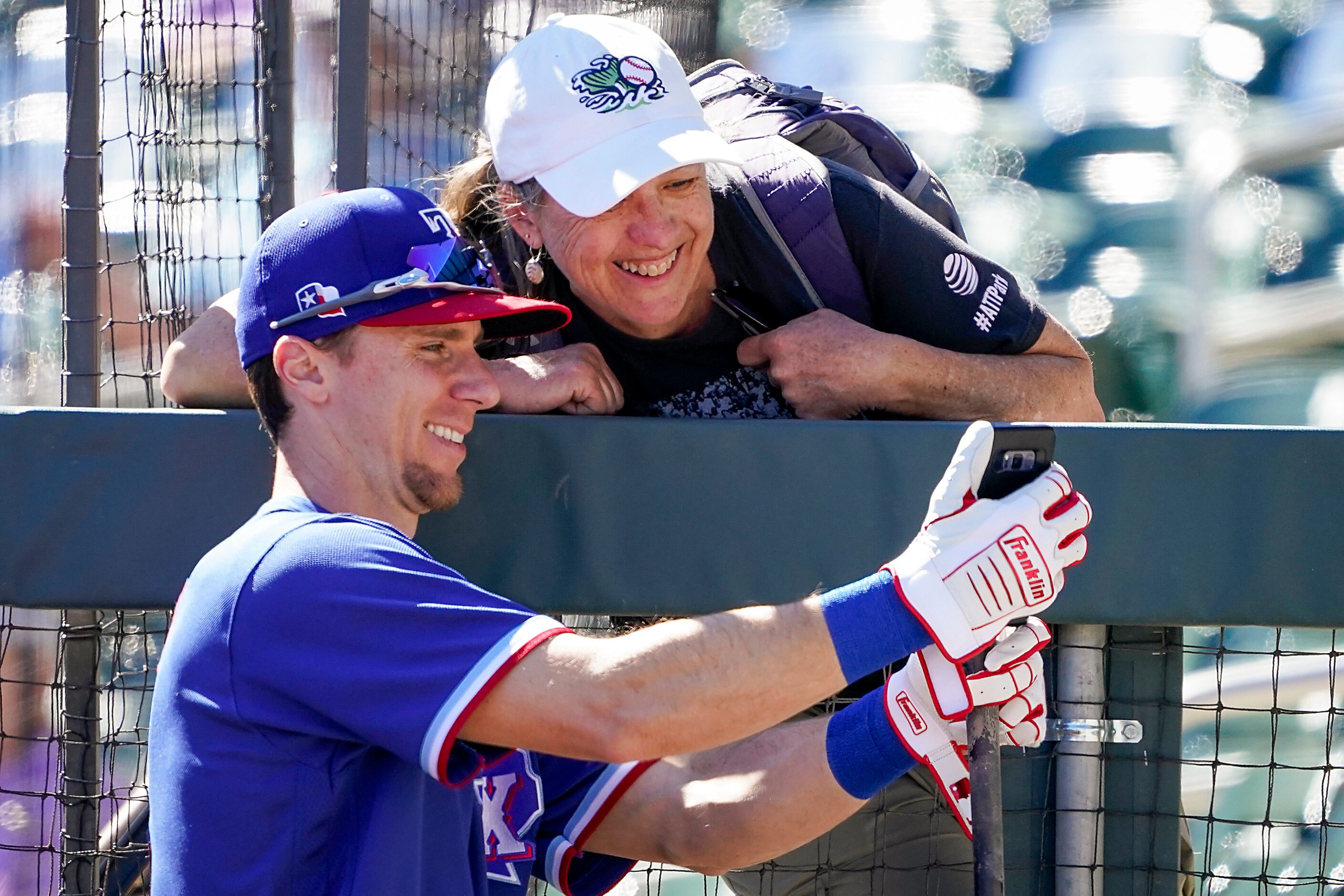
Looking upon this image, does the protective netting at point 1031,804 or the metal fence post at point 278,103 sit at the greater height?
the metal fence post at point 278,103

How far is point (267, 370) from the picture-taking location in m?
1.74

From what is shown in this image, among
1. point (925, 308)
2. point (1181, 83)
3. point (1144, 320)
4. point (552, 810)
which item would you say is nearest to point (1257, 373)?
point (1144, 320)

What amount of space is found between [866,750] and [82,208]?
172 centimetres

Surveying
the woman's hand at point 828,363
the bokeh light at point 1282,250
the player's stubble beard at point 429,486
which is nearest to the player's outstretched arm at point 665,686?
the player's stubble beard at point 429,486

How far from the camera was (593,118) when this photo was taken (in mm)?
2062

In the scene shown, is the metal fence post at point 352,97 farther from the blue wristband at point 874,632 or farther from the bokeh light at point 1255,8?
Answer: the bokeh light at point 1255,8

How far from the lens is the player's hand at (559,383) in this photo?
196 cm

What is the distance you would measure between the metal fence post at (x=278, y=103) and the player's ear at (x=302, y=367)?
107 cm

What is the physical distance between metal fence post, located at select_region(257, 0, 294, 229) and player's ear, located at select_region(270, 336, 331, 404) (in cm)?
107

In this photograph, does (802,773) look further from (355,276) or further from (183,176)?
(183,176)

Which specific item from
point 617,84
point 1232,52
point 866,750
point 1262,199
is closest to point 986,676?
point 866,750

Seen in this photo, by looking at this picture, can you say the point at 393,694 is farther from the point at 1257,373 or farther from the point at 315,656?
the point at 1257,373

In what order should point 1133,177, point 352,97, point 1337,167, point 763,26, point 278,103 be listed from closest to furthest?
point 352,97 → point 278,103 → point 1337,167 → point 1133,177 → point 763,26

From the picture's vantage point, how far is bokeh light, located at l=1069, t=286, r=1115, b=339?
Result: 6.31 meters
